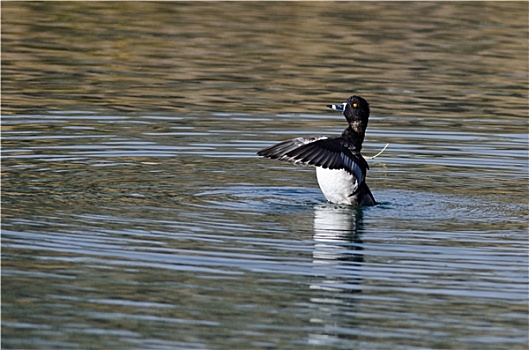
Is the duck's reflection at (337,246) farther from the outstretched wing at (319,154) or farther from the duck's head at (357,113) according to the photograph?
the duck's head at (357,113)

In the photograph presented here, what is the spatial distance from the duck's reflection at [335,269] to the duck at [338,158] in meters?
0.17

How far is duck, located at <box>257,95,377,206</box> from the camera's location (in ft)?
41.9

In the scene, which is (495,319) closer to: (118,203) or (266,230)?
(266,230)

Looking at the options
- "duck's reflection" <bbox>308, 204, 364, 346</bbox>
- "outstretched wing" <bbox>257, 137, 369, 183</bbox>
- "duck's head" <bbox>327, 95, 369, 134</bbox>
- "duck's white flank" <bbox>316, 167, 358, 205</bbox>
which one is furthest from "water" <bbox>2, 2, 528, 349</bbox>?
"duck's head" <bbox>327, 95, 369, 134</bbox>

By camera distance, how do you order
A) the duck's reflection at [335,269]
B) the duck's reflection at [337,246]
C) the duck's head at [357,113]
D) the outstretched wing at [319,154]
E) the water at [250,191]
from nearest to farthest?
the duck's reflection at [335,269] → the water at [250,191] → the duck's reflection at [337,246] → the outstretched wing at [319,154] → the duck's head at [357,113]

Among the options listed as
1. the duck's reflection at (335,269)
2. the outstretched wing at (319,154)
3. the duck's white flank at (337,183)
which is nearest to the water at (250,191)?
the duck's reflection at (335,269)

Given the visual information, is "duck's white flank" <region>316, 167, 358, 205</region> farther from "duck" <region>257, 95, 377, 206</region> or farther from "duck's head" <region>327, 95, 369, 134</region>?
"duck's head" <region>327, 95, 369, 134</region>

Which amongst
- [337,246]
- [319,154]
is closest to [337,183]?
[319,154]

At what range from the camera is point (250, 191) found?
1378cm

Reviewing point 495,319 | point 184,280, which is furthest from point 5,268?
point 495,319

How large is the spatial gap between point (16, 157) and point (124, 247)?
4553mm

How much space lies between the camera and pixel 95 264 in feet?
33.8

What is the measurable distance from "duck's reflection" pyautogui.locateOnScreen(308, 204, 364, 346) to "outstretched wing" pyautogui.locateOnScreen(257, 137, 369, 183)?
0.44 meters

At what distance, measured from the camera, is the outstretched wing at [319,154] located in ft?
41.7
